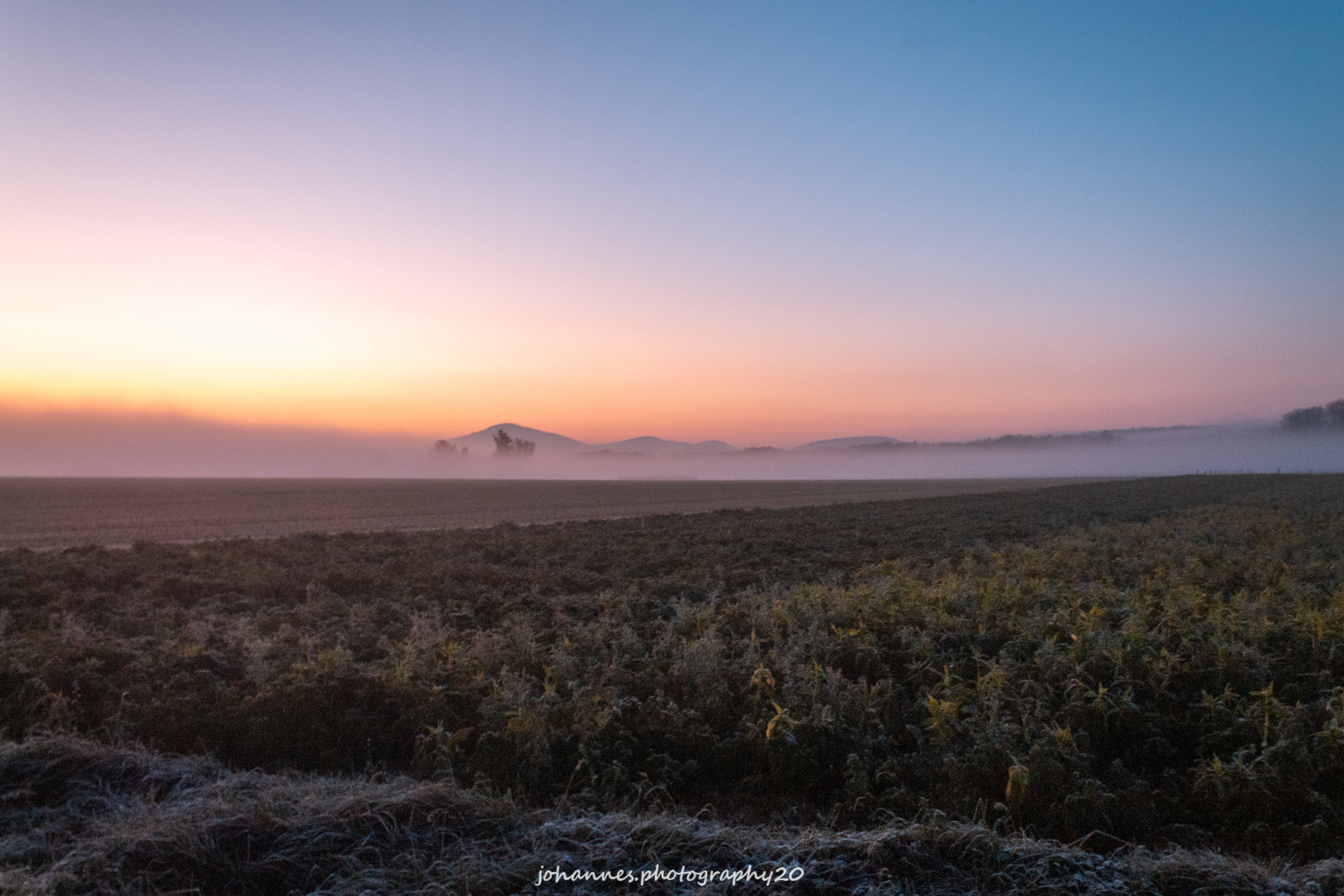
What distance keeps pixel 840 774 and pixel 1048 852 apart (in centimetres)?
203

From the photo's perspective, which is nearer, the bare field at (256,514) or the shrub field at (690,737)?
the shrub field at (690,737)

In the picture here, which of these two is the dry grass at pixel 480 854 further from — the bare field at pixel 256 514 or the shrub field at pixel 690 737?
the bare field at pixel 256 514

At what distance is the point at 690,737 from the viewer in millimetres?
5941

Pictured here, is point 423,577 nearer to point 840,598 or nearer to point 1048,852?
point 840,598

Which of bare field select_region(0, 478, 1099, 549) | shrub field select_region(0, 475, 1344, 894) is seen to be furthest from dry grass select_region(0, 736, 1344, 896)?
bare field select_region(0, 478, 1099, 549)

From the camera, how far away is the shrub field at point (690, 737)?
12.2 ft

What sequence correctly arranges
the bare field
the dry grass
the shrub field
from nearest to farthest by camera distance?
the dry grass < the shrub field < the bare field

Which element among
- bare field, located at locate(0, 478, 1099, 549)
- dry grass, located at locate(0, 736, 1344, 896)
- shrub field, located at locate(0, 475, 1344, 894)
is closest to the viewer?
dry grass, located at locate(0, 736, 1344, 896)

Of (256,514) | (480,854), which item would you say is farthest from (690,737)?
(256,514)

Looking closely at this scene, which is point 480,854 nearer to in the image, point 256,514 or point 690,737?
point 690,737

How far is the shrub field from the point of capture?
3.73 meters

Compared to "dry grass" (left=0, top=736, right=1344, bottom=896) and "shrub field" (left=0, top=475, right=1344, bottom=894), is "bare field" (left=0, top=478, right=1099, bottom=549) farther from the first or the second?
"dry grass" (left=0, top=736, right=1344, bottom=896)

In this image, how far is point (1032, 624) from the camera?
26.6ft

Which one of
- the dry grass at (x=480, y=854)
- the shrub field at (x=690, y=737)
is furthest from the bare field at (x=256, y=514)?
the dry grass at (x=480, y=854)
